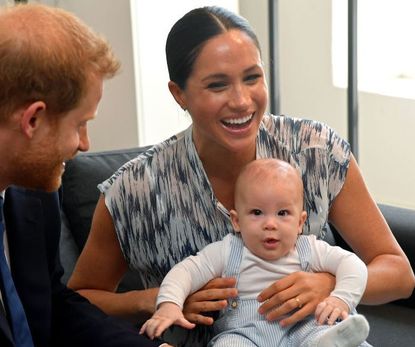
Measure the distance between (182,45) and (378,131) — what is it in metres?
2.13

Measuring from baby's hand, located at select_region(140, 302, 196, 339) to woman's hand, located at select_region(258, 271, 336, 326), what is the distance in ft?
0.55

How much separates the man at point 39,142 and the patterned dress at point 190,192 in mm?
268

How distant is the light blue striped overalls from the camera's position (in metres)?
1.86

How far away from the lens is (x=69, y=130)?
1.60 metres

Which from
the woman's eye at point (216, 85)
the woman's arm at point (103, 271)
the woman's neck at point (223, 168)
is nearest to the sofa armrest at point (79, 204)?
the woman's arm at point (103, 271)

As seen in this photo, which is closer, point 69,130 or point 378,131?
point 69,130

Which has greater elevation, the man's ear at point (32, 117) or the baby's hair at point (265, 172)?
the man's ear at point (32, 117)

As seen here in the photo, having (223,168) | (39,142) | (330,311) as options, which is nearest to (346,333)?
(330,311)

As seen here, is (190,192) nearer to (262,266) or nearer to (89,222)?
(262,266)

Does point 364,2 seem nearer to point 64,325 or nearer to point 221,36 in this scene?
point 221,36

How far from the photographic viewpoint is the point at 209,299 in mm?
1926

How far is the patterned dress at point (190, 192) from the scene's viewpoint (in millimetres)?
2098

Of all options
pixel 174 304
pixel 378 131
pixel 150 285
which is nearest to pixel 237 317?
pixel 174 304

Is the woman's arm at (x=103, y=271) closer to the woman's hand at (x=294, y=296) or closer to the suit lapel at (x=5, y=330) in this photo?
the woman's hand at (x=294, y=296)
